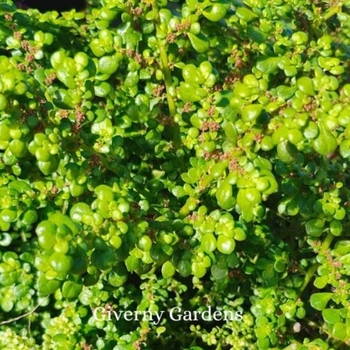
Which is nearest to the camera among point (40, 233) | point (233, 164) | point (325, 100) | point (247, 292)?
point (40, 233)

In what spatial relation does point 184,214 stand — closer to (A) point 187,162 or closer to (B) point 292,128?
(A) point 187,162

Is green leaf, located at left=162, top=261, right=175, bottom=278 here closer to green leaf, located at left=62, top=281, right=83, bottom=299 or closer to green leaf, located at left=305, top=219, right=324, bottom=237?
green leaf, located at left=62, top=281, right=83, bottom=299

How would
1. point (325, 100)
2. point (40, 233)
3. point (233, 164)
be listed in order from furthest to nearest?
point (233, 164) → point (325, 100) → point (40, 233)

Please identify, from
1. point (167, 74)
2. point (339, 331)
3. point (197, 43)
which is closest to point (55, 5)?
point (167, 74)

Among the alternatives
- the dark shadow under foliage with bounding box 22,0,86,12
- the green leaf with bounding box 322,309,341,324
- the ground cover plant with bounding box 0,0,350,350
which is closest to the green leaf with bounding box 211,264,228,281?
the ground cover plant with bounding box 0,0,350,350

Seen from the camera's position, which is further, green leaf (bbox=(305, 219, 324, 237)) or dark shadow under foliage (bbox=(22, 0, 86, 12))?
dark shadow under foliage (bbox=(22, 0, 86, 12))

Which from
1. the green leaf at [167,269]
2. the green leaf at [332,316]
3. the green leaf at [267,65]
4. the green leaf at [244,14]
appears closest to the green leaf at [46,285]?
the green leaf at [167,269]

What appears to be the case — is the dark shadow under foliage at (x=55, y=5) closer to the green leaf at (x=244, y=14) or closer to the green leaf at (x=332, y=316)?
the green leaf at (x=244, y=14)

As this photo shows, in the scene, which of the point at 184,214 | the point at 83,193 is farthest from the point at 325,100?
the point at 83,193

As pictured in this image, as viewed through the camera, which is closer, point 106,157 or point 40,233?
point 40,233
